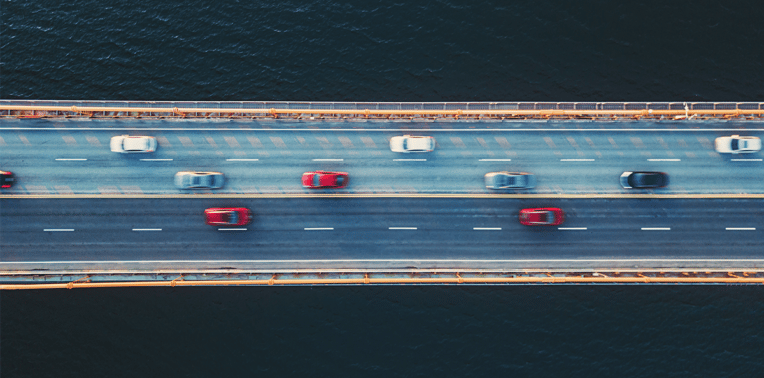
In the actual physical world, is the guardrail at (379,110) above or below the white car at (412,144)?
above

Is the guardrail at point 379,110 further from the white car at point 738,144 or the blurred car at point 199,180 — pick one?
the blurred car at point 199,180

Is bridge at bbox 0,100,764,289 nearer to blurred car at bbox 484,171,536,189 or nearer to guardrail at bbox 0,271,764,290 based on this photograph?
guardrail at bbox 0,271,764,290

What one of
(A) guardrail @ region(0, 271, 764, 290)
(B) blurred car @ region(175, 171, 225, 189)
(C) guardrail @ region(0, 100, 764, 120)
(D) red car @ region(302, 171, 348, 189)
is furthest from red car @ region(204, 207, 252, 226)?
(C) guardrail @ region(0, 100, 764, 120)

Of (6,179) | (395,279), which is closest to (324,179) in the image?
(395,279)
